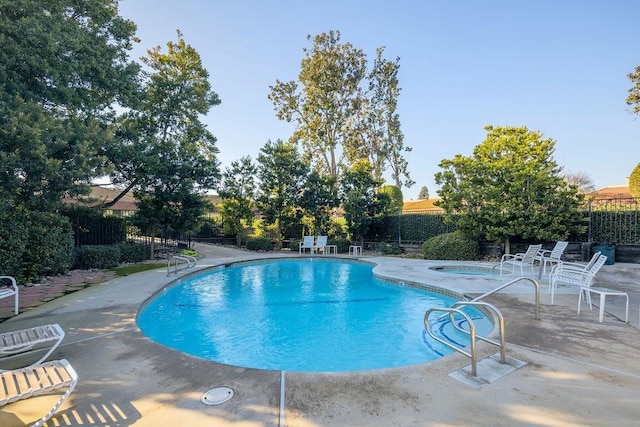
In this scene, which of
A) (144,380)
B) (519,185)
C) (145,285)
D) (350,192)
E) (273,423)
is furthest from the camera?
(350,192)

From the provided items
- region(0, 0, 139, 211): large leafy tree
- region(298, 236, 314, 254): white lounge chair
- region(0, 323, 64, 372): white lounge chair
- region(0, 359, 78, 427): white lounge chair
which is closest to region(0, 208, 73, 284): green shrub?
region(0, 0, 139, 211): large leafy tree

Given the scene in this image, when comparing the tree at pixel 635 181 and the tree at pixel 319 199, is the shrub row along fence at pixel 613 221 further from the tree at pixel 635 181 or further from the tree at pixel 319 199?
the tree at pixel 319 199

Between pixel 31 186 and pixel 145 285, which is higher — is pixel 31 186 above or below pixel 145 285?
above

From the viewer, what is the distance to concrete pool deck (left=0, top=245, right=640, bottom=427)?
2447 millimetres

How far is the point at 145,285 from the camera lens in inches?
307

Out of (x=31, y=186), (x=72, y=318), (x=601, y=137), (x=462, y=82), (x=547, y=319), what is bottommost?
(x=72, y=318)

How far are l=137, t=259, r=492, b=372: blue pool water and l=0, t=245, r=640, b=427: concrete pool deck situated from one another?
1.26m

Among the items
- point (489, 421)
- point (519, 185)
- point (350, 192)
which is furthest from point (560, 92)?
point (489, 421)

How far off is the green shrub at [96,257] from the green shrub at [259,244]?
762cm

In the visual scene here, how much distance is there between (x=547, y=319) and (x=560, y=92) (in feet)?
47.2

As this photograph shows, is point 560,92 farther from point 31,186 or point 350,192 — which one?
point 31,186

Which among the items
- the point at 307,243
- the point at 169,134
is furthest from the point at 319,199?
the point at 169,134

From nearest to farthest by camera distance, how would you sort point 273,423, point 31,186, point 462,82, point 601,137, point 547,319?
1. point 273,423
2. point 547,319
3. point 31,186
4. point 462,82
5. point 601,137

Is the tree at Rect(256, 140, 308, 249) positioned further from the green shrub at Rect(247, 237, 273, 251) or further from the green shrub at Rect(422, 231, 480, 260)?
the green shrub at Rect(422, 231, 480, 260)
